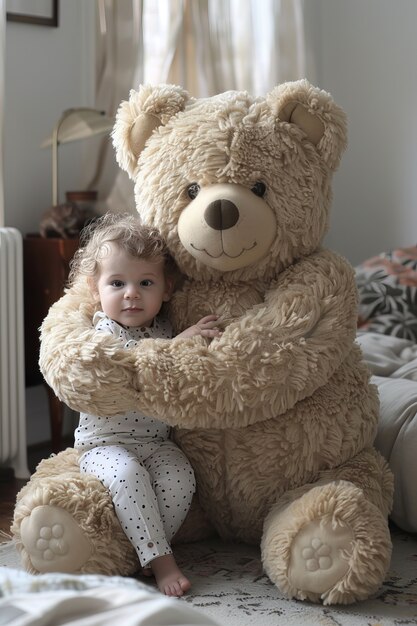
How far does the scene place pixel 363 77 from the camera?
3455mm

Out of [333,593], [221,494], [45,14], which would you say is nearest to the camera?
[333,593]

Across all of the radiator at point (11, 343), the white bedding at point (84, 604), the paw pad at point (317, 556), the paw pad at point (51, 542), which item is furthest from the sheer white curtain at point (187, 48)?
the white bedding at point (84, 604)

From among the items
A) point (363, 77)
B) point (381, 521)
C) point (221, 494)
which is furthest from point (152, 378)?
point (363, 77)

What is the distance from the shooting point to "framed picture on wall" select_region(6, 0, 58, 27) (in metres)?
2.86

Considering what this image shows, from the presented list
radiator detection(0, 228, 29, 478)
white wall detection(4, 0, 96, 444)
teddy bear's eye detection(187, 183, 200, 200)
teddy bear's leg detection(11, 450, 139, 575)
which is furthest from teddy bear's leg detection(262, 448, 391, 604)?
white wall detection(4, 0, 96, 444)

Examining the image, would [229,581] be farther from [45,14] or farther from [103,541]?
[45,14]

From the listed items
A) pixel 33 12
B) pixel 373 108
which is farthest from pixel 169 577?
pixel 373 108

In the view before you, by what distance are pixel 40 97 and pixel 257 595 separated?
6.09 feet

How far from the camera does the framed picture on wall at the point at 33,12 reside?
286 cm

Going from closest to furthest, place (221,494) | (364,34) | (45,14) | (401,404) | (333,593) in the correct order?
(333,593) → (221,494) → (401,404) → (45,14) → (364,34)

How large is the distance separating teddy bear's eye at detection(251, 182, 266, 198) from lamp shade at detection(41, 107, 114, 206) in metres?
0.96

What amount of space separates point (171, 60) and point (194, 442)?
155 centimetres

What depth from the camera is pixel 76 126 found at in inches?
107

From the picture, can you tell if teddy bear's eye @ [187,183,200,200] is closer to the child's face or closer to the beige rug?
the child's face
